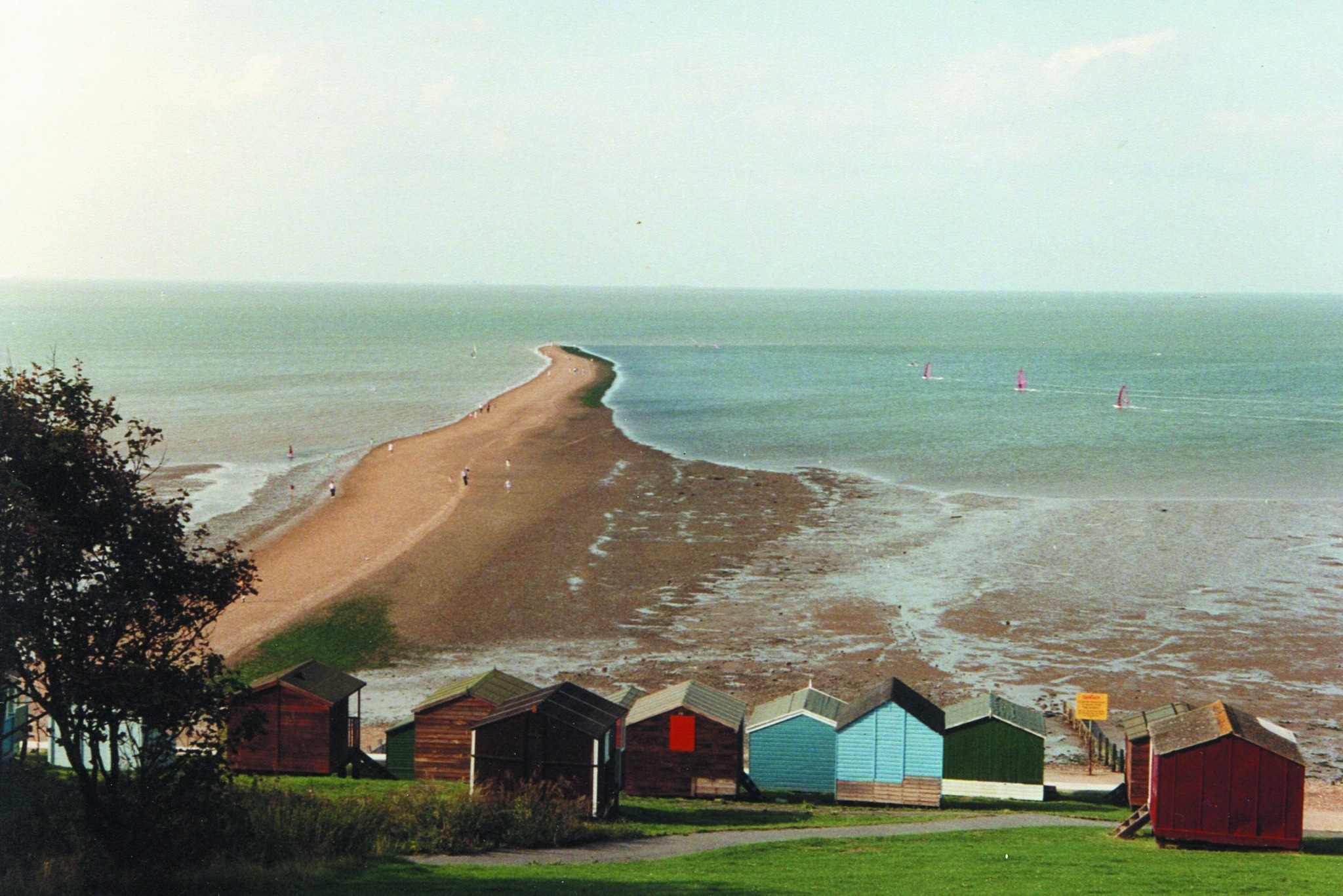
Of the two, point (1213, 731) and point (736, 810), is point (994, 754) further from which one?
point (736, 810)

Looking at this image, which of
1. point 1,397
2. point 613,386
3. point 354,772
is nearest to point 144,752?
point 1,397

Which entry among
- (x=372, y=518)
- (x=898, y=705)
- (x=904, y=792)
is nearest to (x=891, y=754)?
(x=904, y=792)

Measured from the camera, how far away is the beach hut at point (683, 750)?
28.0m

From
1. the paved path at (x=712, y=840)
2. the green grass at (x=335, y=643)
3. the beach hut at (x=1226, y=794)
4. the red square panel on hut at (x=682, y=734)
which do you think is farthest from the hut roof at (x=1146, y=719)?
the green grass at (x=335, y=643)

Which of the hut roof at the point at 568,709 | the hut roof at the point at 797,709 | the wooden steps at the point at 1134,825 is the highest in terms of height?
the hut roof at the point at 568,709

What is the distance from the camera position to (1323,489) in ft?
Result: 227

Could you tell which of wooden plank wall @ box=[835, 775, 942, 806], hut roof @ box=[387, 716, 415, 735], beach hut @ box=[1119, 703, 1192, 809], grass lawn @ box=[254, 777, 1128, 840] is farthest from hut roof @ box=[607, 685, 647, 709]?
beach hut @ box=[1119, 703, 1192, 809]

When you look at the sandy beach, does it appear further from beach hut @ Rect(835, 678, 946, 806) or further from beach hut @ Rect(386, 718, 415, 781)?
beach hut @ Rect(835, 678, 946, 806)

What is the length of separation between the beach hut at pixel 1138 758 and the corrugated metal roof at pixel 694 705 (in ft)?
29.0

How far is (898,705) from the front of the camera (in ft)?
92.0

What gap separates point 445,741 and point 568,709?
3869mm

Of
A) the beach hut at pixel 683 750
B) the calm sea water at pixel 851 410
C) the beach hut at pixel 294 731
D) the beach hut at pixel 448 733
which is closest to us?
the beach hut at pixel 448 733

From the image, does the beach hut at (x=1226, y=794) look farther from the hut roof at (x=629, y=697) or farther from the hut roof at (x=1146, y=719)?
the hut roof at (x=629, y=697)

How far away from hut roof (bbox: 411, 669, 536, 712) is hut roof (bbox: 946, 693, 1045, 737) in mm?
10258
